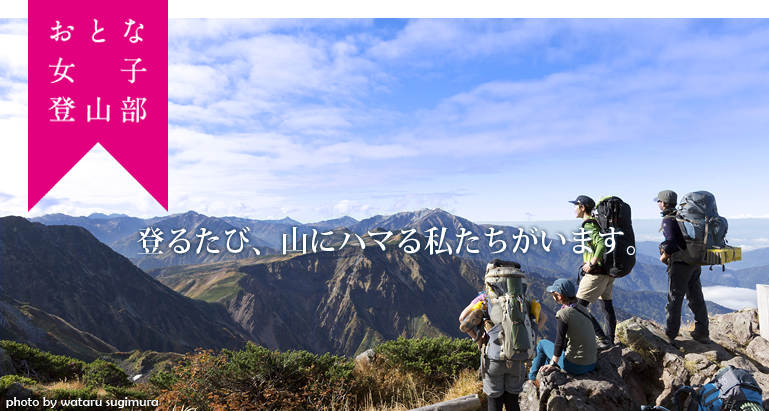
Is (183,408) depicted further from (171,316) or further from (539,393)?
(171,316)

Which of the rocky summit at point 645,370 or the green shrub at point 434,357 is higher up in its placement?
the rocky summit at point 645,370

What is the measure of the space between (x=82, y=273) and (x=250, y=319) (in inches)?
2676

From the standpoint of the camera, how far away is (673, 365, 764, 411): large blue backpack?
4.87 meters

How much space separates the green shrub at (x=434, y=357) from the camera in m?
→ 8.62

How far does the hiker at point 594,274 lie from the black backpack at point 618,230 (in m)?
0.15

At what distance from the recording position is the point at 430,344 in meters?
9.31

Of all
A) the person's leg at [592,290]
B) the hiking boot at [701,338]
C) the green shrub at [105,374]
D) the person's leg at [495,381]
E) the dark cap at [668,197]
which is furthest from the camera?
the green shrub at [105,374]

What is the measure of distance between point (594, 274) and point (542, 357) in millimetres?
1877

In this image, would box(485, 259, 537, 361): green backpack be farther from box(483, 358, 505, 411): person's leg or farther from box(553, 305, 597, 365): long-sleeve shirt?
box(553, 305, 597, 365): long-sleeve shirt

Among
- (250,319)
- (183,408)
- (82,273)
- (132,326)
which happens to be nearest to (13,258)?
(82,273)

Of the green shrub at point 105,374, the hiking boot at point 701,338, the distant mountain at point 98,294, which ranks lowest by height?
the distant mountain at point 98,294

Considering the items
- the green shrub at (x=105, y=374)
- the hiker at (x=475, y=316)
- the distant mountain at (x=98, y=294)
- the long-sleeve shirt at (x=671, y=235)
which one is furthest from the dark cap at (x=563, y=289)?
the distant mountain at (x=98, y=294)

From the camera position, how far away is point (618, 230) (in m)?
6.71

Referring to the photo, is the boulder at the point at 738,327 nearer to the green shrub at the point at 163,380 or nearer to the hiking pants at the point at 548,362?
the hiking pants at the point at 548,362
